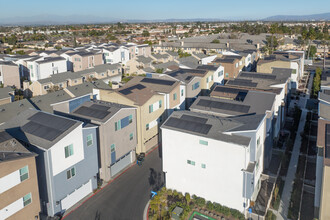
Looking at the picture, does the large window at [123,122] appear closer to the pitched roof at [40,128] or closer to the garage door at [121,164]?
the garage door at [121,164]

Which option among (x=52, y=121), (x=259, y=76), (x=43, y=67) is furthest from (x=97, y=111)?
(x=43, y=67)

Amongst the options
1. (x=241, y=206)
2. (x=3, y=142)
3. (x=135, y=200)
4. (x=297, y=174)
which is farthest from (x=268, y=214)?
(x=3, y=142)

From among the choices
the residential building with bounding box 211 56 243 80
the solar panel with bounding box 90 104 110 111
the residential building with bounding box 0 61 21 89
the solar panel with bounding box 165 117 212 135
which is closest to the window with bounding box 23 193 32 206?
the solar panel with bounding box 90 104 110 111

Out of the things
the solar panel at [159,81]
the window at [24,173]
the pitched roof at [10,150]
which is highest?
the solar panel at [159,81]

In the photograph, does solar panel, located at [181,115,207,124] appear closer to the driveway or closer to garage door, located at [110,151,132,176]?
the driveway

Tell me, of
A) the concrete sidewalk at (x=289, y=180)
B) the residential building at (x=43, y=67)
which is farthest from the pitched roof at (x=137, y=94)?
the residential building at (x=43, y=67)

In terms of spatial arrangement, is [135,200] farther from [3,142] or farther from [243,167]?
[3,142]

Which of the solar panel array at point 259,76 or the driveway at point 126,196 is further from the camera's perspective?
the solar panel array at point 259,76

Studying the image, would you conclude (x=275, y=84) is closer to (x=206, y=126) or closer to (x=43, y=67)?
(x=206, y=126)

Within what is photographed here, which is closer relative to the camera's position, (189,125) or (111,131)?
(189,125)
